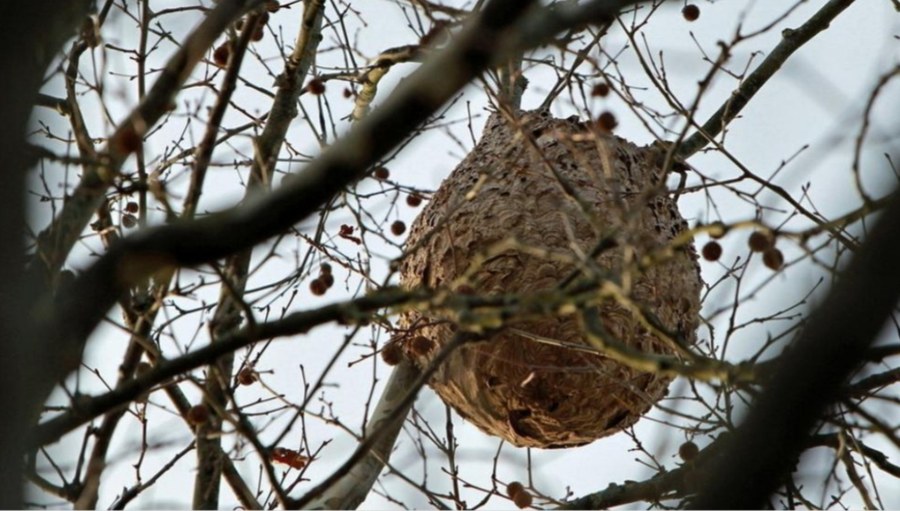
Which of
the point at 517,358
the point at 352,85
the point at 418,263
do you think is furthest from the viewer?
the point at 352,85

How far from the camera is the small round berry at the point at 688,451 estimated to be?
379cm

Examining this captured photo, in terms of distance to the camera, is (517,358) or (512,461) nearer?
(517,358)

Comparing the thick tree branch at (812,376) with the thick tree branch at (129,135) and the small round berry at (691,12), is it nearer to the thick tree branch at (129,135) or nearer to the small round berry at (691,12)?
the thick tree branch at (129,135)

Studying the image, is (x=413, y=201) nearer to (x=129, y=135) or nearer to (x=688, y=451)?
(x=688, y=451)

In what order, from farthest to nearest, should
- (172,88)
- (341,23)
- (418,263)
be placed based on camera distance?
(341,23)
(418,263)
(172,88)

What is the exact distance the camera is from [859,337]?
1336 mm

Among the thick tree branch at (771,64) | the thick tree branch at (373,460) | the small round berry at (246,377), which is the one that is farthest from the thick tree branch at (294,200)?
the thick tree branch at (771,64)

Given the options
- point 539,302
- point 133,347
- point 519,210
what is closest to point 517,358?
point 519,210

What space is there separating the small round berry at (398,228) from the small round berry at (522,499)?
1264 mm

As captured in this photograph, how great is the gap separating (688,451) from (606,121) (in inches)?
47.2

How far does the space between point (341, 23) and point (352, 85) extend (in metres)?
0.41

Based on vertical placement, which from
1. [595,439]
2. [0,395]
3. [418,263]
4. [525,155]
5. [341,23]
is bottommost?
[0,395]

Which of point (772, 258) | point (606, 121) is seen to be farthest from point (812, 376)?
point (606, 121)

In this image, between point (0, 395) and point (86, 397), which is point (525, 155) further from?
point (0, 395)
